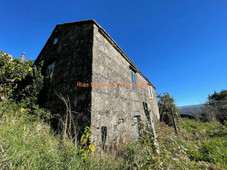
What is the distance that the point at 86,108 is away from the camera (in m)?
2.54

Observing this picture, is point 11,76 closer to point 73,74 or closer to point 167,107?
point 73,74

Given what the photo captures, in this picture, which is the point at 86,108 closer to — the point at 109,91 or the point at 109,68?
the point at 109,91

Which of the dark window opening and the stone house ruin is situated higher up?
the stone house ruin

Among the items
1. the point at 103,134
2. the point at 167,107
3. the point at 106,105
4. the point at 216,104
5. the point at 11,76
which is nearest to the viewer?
the point at 103,134

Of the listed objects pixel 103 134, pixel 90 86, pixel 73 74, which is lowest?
pixel 103 134

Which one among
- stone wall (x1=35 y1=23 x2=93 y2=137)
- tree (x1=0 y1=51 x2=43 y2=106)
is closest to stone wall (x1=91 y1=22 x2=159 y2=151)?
stone wall (x1=35 y1=23 x2=93 y2=137)

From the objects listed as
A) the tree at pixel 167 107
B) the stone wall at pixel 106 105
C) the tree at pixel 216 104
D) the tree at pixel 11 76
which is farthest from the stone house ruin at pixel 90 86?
the tree at pixel 216 104

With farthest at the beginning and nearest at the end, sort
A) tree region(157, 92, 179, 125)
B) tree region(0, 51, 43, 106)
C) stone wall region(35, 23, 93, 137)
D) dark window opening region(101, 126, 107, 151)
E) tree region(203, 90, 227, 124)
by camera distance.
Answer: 1. tree region(203, 90, 227, 124)
2. tree region(157, 92, 179, 125)
3. tree region(0, 51, 43, 106)
4. stone wall region(35, 23, 93, 137)
5. dark window opening region(101, 126, 107, 151)

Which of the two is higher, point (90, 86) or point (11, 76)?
point (11, 76)

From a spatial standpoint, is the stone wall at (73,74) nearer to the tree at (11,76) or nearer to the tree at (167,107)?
the tree at (11,76)

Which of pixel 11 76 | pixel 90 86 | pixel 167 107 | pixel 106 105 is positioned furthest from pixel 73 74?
pixel 167 107

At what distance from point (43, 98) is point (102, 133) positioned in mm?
3421

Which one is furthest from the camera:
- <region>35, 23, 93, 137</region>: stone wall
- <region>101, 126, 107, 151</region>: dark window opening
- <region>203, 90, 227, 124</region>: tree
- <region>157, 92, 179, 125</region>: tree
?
<region>203, 90, 227, 124</region>: tree

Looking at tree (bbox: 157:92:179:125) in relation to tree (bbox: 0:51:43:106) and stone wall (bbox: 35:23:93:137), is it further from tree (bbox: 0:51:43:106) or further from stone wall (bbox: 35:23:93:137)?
tree (bbox: 0:51:43:106)
